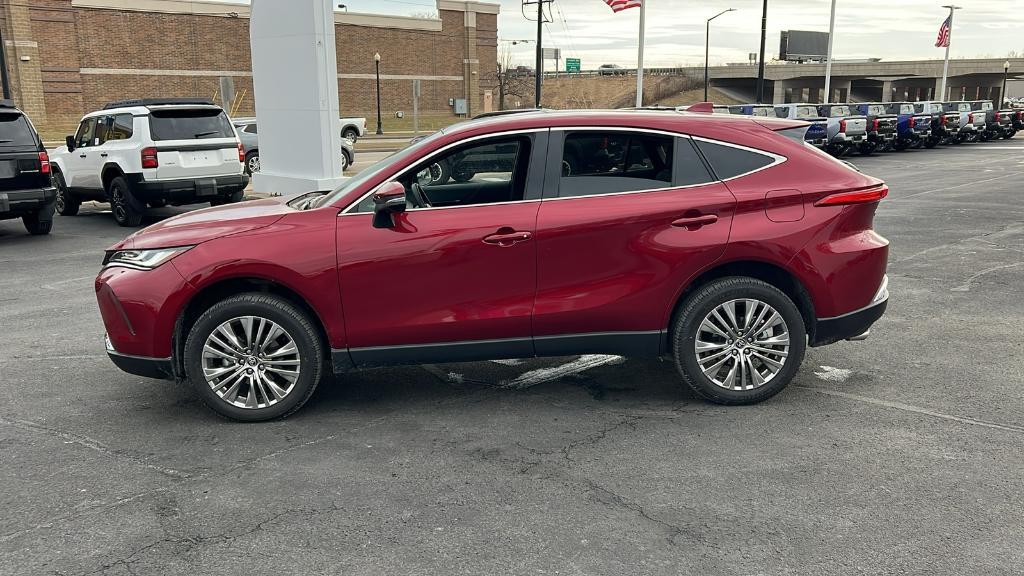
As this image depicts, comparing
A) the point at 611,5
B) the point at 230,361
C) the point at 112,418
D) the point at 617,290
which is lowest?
the point at 112,418

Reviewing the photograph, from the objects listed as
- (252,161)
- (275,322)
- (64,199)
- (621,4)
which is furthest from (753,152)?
(621,4)

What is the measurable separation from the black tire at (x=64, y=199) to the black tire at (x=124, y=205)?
1.81 metres

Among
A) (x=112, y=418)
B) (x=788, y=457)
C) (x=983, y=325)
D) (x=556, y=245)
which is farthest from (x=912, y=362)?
(x=112, y=418)

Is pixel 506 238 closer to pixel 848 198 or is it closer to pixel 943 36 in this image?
pixel 848 198

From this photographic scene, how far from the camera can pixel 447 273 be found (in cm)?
A: 504

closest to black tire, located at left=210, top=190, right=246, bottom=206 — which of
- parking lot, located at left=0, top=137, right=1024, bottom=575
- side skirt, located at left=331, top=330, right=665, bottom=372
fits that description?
parking lot, located at left=0, top=137, right=1024, bottom=575

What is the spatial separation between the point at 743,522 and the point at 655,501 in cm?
42

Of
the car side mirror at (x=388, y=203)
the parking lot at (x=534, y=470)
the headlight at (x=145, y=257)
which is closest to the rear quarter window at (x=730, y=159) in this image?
the parking lot at (x=534, y=470)

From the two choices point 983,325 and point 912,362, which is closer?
point 912,362

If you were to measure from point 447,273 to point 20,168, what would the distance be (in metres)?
9.78

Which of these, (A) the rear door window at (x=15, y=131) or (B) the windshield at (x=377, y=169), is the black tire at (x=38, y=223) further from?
(B) the windshield at (x=377, y=169)

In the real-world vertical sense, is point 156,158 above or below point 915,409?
above

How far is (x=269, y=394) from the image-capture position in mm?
5129

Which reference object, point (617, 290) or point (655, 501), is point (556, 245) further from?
point (655, 501)
